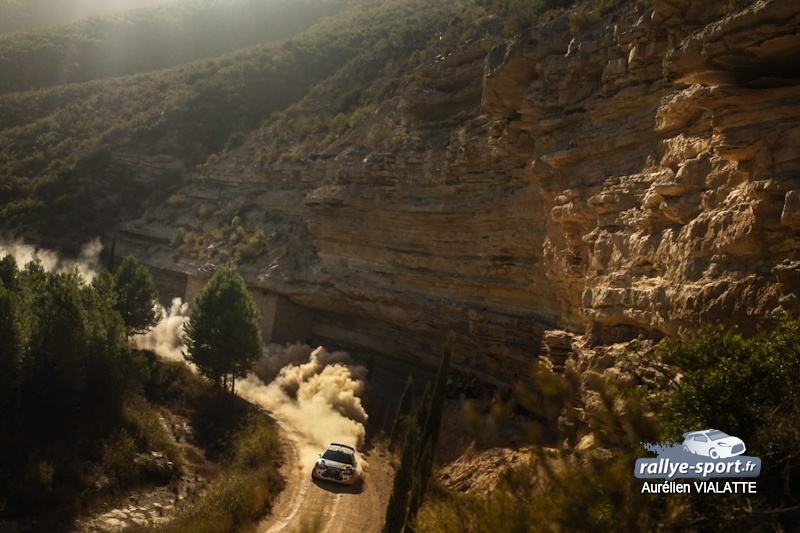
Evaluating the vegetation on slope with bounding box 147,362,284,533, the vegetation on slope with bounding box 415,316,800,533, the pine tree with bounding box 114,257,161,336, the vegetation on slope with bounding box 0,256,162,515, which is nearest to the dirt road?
the vegetation on slope with bounding box 147,362,284,533

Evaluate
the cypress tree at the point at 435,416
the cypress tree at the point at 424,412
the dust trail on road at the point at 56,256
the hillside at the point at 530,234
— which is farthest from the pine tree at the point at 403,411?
the dust trail on road at the point at 56,256

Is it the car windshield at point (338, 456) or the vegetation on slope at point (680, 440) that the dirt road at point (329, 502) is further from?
the vegetation on slope at point (680, 440)

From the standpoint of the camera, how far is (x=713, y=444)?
32.0 feet

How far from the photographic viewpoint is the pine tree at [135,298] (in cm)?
3675

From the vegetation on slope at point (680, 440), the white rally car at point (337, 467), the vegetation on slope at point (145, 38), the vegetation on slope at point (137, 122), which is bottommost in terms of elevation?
the white rally car at point (337, 467)

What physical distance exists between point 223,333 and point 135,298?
7.71m

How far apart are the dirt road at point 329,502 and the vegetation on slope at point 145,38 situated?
66032mm

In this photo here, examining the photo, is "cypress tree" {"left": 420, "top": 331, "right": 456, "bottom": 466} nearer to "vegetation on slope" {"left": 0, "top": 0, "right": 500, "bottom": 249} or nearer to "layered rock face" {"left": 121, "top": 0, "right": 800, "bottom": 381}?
"layered rock face" {"left": 121, "top": 0, "right": 800, "bottom": 381}

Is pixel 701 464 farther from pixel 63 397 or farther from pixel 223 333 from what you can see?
pixel 223 333

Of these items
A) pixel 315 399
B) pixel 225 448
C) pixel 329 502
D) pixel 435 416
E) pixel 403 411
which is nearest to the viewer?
pixel 435 416

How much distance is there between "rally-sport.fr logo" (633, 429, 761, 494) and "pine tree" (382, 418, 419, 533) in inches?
322

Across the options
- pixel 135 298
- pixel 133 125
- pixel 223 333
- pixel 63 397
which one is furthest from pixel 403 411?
pixel 133 125

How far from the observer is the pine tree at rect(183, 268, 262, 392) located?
3172cm

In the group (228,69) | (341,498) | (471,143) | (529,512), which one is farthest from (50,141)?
(529,512)
